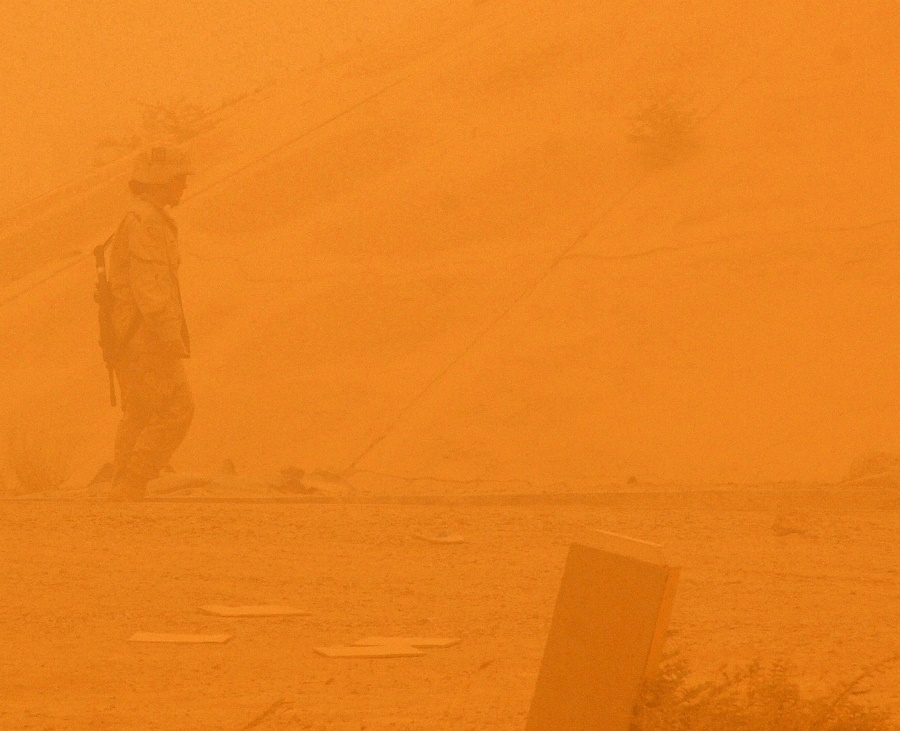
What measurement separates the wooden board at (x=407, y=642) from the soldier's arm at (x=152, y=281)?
4.36 metres

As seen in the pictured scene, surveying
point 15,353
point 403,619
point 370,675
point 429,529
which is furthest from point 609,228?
point 370,675

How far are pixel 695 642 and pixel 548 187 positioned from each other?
492 inches

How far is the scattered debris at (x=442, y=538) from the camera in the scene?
30.0ft

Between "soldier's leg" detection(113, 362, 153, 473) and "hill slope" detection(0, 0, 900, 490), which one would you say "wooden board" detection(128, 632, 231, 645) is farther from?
"hill slope" detection(0, 0, 900, 490)

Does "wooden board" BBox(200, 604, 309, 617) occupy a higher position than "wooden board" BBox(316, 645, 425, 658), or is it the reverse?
"wooden board" BBox(316, 645, 425, 658)

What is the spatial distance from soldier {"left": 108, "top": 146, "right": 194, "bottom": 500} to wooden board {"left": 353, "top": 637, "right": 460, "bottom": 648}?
4.19 metres

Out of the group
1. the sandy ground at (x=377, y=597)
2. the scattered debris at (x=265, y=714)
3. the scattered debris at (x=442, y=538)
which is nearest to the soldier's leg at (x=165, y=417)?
the sandy ground at (x=377, y=597)

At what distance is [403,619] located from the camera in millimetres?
7305

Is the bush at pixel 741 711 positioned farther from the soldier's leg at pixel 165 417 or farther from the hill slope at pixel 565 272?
the hill slope at pixel 565 272

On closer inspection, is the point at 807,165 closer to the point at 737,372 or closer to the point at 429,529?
the point at 737,372

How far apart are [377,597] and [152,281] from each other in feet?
12.3

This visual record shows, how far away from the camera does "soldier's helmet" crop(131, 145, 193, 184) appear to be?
10758mm

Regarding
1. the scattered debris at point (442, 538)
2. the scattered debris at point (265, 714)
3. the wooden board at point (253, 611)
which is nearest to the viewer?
the scattered debris at point (265, 714)

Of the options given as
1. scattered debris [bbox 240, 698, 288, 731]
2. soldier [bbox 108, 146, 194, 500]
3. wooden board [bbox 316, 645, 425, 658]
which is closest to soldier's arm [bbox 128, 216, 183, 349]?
soldier [bbox 108, 146, 194, 500]
